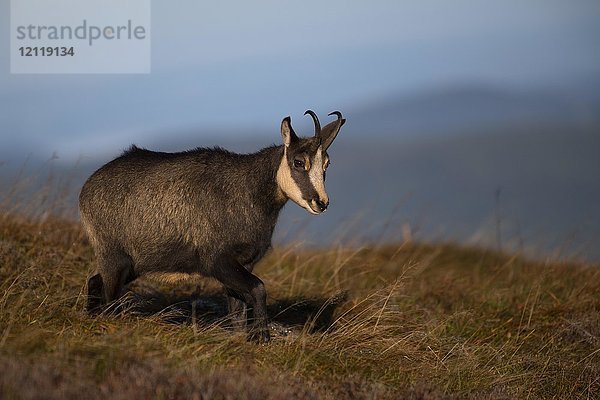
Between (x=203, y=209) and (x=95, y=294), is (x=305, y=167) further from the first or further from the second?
(x=95, y=294)

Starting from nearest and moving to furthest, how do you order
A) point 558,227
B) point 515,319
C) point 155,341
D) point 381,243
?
point 155,341 < point 515,319 < point 381,243 < point 558,227

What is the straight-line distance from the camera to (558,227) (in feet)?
62.3

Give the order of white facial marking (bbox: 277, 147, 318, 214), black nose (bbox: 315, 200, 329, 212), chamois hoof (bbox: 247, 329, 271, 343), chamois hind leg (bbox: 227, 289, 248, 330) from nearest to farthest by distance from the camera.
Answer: chamois hoof (bbox: 247, 329, 271, 343), black nose (bbox: 315, 200, 329, 212), white facial marking (bbox: 277, 147, 318, 214), chamois hind leg (bbox: 227, 289, 248, 330)

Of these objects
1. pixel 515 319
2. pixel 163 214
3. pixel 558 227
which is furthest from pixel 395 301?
pixel 558 227

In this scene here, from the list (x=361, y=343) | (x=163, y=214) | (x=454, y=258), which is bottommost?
(x=454, y=258)

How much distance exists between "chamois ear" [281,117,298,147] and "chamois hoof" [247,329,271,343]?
1690mm

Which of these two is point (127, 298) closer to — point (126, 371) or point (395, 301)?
point (126, 371)

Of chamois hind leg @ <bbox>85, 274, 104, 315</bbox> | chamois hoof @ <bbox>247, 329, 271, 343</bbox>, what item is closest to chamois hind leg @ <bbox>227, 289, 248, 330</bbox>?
chamois hoof @ <bbox>247, 329, 271, 343</bbox>

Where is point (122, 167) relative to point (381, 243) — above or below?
above

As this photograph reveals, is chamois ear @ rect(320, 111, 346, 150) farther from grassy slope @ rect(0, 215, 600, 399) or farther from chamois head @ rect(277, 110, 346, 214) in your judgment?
grassy slope @ rect(0, 215, 600, 399)

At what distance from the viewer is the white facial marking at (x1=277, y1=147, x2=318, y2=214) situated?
8539 millimetres

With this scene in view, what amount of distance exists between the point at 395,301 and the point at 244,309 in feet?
10.4

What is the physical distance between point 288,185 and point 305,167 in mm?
264

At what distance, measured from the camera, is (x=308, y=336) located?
26.2 feet
